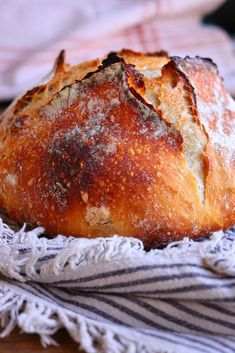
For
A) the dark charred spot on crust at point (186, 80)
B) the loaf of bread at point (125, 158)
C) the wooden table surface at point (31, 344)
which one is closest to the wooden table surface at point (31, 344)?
the wooden table surface at point (31, 344)

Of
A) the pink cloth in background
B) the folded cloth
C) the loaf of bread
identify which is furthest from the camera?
the pink cloth in background

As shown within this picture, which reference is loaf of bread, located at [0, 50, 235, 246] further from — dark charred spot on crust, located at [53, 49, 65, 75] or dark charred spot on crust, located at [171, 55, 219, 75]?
dark charred spot on crust, located at [53, 49, 65, 75]

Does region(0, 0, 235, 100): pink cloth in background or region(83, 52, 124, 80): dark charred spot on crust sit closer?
region(83, 52, 124, 80): dark charred spot on crust

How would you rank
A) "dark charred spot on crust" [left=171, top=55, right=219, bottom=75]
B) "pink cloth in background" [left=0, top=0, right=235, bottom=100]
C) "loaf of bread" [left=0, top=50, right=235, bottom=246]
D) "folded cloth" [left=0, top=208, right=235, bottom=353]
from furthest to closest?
"pink cloth in background" [left=0, top=0, right=235, bottom=100] → "dark charred spot on crust" [left=171, top=55, right=219, bottom=75] → "loaf of bread" [left=0, top=50, right=235, bottom=246] → "folded cloth" [left=0, top=208, right=235, bottom=353]

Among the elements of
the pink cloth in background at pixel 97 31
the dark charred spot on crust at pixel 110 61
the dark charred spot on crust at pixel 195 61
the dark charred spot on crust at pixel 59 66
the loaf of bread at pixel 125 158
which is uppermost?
the pink cloth in background at pixel 97 31

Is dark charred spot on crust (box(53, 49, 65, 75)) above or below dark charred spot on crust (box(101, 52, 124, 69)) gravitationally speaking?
above

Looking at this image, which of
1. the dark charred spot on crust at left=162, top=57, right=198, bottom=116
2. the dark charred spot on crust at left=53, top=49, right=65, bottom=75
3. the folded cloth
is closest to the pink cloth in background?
the dark charred spot on crust at left=53, top=49, right=65, bottom=75

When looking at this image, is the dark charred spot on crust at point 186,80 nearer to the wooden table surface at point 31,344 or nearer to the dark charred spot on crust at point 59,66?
the dark charred spot on crust at point 59,66
